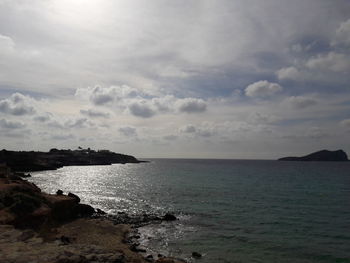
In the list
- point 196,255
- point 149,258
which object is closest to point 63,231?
point 149,258

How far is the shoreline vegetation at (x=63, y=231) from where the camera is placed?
19.0 m

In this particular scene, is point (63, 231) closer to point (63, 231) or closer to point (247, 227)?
point (63, 231)

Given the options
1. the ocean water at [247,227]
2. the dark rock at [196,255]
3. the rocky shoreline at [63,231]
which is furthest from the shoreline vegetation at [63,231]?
the ocean water at [247,227]

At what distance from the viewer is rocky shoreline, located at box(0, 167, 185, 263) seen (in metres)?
19.0

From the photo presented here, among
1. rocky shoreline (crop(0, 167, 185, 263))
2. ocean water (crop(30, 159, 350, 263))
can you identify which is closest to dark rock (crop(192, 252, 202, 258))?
ocean water (crop(30, 159, 350, 263))

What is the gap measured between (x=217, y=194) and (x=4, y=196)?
47277 mm

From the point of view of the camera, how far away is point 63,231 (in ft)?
113

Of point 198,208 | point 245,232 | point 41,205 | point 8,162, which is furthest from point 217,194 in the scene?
point 8,162

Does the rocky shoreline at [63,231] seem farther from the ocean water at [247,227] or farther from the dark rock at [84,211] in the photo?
the ocean water at [247,227]

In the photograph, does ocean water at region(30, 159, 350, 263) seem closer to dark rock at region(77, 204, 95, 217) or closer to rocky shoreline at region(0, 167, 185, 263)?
rocky shoreline at region(0, 167, 185, 263)

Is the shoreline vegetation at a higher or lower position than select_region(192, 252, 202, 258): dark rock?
higher

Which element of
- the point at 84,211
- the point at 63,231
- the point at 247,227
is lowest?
the point at 247,227

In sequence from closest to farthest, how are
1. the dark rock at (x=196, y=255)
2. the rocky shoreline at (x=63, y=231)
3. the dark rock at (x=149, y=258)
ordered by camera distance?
the rocky shoreline at (x=63, y=231) → the dark rock at (x=149, y=258) → the dark rock at (x=196, y=255)

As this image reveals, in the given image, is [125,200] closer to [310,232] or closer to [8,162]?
[310,232]
